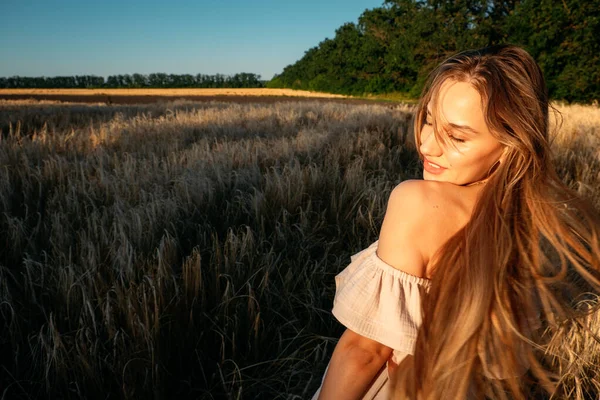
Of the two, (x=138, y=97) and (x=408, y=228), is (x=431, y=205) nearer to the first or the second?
(x=408, y=228)

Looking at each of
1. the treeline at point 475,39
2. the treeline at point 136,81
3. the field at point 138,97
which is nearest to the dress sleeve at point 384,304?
the field at point 138,97

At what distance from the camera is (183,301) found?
1.63 meters

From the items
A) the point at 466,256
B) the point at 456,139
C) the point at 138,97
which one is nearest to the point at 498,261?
the point at 466,256

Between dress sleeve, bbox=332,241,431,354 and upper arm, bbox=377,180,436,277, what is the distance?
3cm

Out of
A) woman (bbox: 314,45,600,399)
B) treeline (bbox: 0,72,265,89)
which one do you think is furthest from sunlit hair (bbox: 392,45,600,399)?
treeline (bbox: 0,72,265,89)

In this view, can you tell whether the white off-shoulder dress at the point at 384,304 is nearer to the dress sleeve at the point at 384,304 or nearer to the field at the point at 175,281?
the dress sleeve at the point at 384,304

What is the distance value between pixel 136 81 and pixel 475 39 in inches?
2606

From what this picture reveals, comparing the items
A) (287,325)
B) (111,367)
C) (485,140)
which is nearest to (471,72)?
(485,140)

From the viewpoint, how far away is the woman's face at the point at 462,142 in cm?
86

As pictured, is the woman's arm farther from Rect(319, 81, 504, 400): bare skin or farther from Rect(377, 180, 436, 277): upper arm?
Rect(377, 180, 436, 277): upper arm

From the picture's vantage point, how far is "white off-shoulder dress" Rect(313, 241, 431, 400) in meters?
0.86

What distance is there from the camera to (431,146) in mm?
929

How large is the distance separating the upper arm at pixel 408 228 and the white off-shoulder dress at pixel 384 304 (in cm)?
3

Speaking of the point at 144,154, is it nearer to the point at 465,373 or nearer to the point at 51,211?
the point at 51,211
